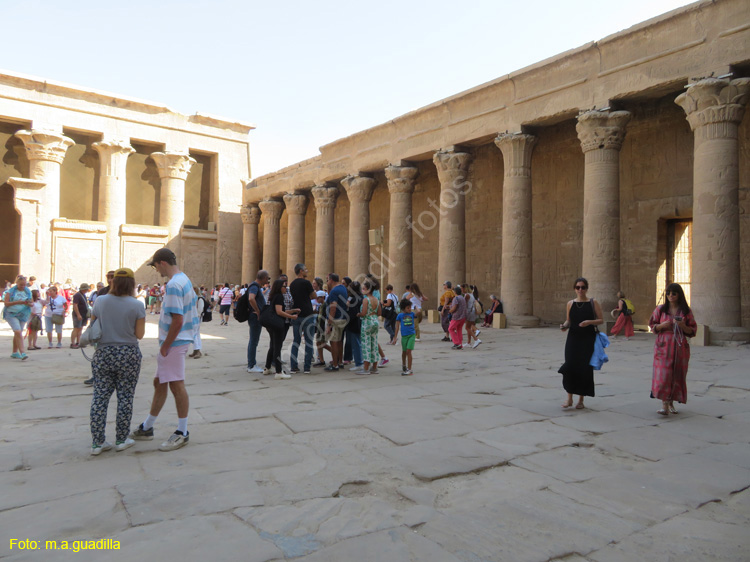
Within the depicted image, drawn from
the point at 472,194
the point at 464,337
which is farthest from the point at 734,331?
the point at 472,194

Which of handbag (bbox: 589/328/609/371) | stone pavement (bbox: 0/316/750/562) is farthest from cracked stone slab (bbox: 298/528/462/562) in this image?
handbag (bbox: 589/328/609/371)

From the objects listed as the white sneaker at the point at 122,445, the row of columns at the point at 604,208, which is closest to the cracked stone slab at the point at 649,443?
the white sneaker at the point at 122,445

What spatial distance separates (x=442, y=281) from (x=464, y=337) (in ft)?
14.2

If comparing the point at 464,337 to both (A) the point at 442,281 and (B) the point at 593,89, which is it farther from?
(B) the point at 593,89

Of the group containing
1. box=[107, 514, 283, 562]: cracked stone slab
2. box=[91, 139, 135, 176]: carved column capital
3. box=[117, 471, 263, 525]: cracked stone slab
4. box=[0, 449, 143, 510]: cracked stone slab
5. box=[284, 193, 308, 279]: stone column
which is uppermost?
box=[91, 139, 135, 176]: carved column capital

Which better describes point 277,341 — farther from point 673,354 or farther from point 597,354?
point 673,354

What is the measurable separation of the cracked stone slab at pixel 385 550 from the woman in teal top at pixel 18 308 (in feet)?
31.1

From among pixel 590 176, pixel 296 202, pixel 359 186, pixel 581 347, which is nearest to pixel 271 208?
pixel 296 202

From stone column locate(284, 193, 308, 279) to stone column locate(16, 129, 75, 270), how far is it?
10.8 meters

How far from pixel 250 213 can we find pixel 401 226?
12.3 m

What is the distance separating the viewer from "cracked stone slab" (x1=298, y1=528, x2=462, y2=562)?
2.78 meters

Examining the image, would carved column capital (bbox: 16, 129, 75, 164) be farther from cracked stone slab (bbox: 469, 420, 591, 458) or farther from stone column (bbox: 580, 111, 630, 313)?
cracked stone slab (bbox: 469, 420, 591, 458)

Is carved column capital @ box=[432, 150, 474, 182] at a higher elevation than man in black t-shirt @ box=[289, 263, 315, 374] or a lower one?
higher

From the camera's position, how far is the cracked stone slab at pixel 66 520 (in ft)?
9.87
